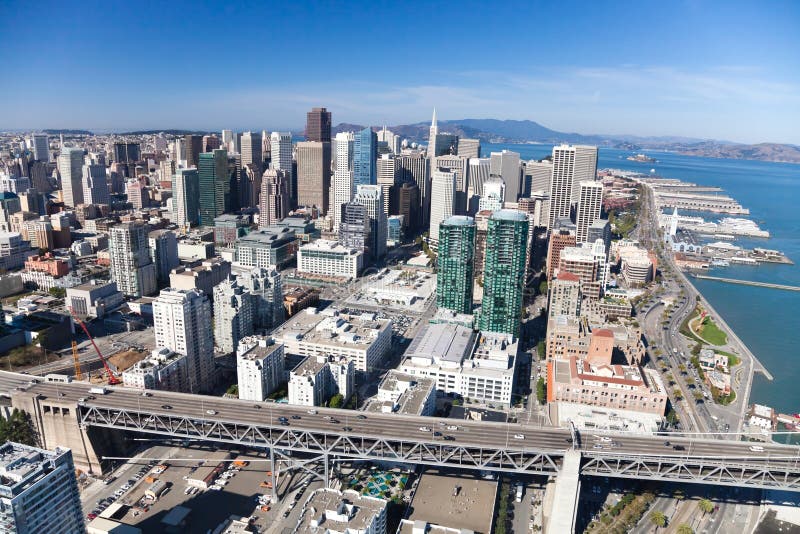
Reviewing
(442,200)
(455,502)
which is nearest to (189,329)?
(455,502)

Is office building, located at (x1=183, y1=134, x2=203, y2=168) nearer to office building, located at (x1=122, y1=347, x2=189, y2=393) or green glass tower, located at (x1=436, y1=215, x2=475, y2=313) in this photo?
green glass tower, located at (x1=436, y1=215, x2=475, y2=313)

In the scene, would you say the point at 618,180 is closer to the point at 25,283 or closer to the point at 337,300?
the point at 337,300

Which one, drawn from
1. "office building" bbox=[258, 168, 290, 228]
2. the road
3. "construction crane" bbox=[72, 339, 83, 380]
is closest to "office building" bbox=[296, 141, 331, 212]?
"office building" bbox=[258, 168, 290, 228]

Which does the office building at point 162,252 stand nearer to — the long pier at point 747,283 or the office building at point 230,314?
the office building at point 230,314

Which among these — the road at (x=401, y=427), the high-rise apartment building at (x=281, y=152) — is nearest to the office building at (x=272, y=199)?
the high-rise apartment building at (x=281, y=152)

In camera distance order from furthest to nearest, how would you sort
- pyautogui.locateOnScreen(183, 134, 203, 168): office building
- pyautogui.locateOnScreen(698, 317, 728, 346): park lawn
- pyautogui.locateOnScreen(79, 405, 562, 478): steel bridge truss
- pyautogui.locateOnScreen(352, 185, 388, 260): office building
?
pyautogui.locateOnScreen(183, 134, 203, 168): office building < pyautogui.locateOnScreen(352, 185, 388, 260): office building < pyautogui.locateOnScreen(698, 317, 728, 346): park lawn < pyautogui.locateOnScreen(79, 405, 562, 478): steel bridge truss

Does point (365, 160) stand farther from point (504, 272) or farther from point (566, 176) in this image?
point (504, 272)

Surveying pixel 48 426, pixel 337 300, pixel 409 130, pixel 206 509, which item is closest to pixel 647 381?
pixel 206 509
